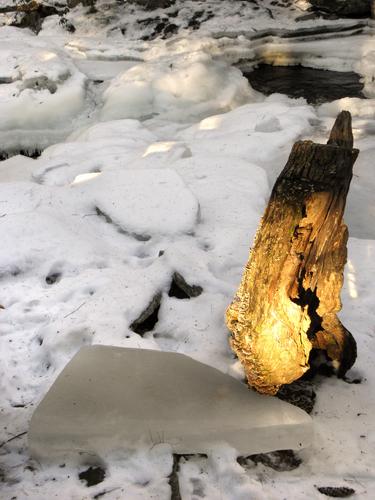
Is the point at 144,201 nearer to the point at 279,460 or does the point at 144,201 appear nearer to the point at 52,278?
the point at 52,278

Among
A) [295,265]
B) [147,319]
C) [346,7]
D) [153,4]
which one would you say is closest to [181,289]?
[147,319]

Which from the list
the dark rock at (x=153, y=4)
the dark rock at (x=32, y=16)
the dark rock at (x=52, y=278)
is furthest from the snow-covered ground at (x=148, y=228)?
the dark rock at (x=153, y=4)

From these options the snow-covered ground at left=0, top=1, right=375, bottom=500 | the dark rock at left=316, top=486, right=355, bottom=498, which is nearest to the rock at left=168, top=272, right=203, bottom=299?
the snow-covered ground at left=0, top=1, right=375, bottom=500

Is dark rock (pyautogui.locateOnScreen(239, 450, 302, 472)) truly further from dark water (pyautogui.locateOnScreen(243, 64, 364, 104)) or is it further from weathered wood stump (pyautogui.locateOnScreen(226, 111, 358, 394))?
dark water (pyautogui.locateOnScreen(243, 64, 364, 104))

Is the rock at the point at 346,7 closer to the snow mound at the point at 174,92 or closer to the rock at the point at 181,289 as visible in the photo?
the snow mound at the point at 174,92

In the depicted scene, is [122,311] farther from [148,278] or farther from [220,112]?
[220,112]

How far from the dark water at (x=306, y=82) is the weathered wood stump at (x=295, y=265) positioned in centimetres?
677

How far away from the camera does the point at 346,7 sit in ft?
36.0

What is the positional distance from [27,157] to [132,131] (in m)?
1.71

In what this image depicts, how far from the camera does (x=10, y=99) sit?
289 inches

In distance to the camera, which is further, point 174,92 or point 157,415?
point 174,92

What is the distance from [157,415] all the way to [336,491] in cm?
86

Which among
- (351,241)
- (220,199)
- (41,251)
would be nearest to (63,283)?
(41,251)

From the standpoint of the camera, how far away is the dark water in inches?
336
